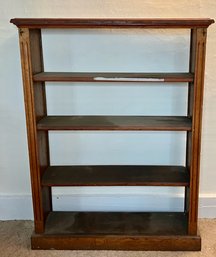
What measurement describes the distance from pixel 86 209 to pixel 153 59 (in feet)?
3.64

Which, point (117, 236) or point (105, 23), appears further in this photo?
point (117, 236)

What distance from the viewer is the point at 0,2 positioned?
2012 millimetres

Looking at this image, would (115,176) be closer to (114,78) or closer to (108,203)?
(108,203)

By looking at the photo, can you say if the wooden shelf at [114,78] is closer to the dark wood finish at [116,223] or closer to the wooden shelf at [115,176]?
the wooden shelf at [115,176]

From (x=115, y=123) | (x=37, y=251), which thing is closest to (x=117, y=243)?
(x=37, y=251)

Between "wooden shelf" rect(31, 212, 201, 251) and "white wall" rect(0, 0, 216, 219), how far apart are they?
209 mm

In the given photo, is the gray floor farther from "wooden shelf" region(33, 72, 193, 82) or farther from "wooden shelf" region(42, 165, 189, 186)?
"wooden shelf" region(33, 72, 193, 82)

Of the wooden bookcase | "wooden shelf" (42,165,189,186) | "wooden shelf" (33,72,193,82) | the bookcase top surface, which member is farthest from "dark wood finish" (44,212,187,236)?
the bookcase top surface

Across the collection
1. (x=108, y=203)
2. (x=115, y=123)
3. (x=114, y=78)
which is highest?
(x=114, y=78)

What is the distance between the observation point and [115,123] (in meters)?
1.94

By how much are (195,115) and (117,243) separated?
0.90 m

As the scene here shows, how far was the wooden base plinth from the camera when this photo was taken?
6.63ft

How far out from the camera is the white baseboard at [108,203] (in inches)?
91.4

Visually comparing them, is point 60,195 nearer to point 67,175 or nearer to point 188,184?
point 67,175
